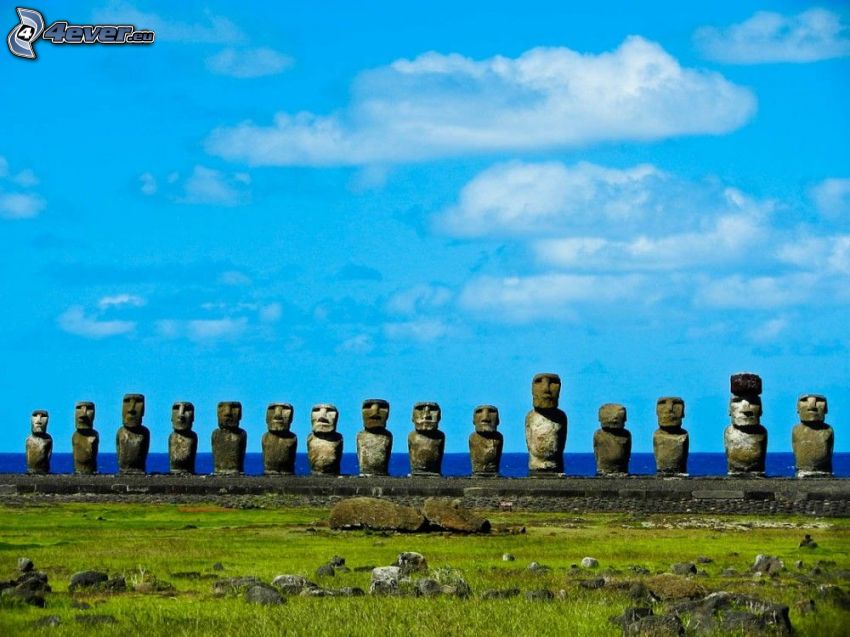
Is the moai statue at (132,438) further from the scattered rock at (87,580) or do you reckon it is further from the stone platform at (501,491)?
the scattered rock at (87,580)

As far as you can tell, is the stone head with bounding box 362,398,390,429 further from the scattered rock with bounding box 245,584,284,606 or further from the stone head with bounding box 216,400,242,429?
the scattered rock with bounding box 245,584,284,606

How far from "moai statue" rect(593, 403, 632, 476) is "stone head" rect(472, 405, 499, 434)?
204cm

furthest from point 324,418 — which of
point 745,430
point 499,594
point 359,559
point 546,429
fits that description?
point 499,594

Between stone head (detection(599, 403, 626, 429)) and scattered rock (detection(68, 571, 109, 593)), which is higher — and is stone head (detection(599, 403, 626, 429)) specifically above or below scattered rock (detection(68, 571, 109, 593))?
above

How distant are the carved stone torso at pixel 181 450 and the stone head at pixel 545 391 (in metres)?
7.79

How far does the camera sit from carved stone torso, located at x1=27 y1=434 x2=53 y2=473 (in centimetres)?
3556

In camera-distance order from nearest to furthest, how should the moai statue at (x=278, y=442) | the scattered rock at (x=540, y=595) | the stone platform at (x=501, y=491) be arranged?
the scattered rock at (x=540, y=595), the stone platform at (x=501, y=491), the moai statue at (x=278, y=442)

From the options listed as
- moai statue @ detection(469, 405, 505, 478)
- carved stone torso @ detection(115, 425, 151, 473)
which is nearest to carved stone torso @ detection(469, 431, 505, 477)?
moai statue @ detection(469, 405, 505, 478)

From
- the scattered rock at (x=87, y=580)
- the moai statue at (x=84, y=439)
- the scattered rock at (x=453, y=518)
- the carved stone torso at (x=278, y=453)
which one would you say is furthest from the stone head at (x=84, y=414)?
the scattered rock at (x=87, y=580)

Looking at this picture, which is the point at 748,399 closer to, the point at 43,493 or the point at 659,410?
the point at 659,410

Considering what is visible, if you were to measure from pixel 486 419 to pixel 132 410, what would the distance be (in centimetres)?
860

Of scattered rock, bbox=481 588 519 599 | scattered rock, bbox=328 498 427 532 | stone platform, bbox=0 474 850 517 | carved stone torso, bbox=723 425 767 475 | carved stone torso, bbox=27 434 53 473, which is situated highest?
carved stone torso, bbox=723 425 767 475

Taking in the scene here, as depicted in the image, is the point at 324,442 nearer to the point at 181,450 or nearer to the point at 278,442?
the point at 278,442

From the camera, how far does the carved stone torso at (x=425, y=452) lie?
30.6 meters
